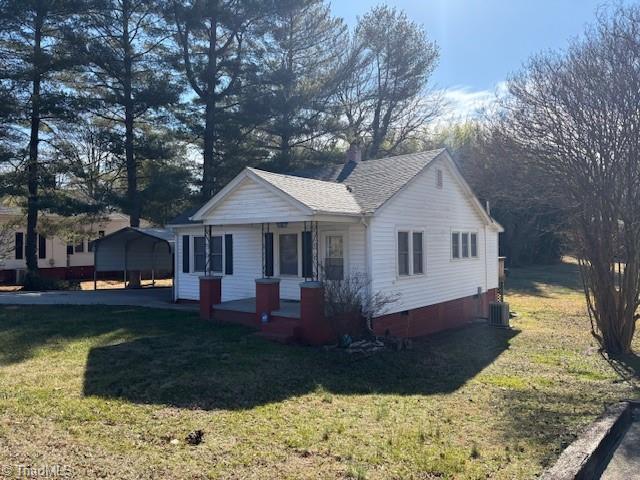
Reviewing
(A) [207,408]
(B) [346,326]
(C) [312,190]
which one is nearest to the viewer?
(A) [207,408]

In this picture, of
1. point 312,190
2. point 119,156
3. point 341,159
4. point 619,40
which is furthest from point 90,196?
point 619,40

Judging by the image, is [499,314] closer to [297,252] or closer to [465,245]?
[465,245]

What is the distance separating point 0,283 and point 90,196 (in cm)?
678

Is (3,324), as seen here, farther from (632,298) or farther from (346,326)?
(632,298)

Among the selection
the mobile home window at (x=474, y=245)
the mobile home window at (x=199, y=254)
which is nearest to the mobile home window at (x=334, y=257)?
the mobile home window at (x=199, y=254)

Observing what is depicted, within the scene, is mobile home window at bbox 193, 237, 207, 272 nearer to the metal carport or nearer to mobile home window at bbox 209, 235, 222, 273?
mobile home window at bbox 209, 235, 222, 273

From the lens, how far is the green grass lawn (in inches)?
179

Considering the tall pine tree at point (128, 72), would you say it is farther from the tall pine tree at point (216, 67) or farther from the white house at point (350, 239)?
the white house at point (350, 239)

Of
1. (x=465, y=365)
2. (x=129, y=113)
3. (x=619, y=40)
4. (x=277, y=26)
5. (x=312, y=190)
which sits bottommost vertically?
(x=465, y=365)

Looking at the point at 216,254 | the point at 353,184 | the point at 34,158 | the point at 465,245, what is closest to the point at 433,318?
the point at 465,245

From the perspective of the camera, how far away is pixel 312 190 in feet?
39.9

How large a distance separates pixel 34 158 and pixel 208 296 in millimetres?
14242

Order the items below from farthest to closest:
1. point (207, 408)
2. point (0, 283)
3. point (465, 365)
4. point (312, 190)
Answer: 1. point (0, 283)
2. point (312, 190)
3. point (465, 365)
4. point (207, 408)

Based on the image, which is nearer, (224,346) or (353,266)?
(224,346)
